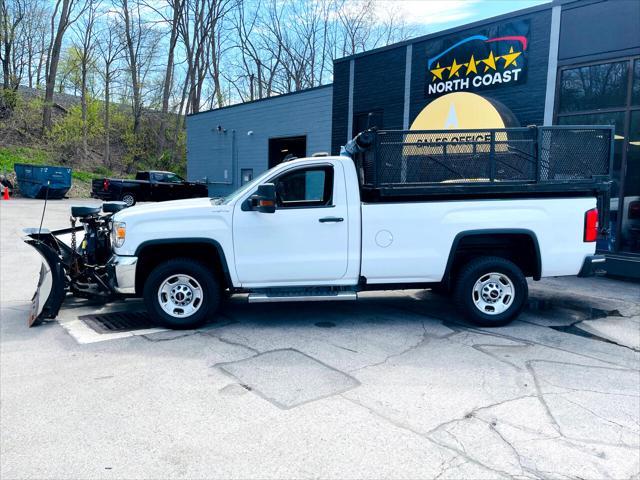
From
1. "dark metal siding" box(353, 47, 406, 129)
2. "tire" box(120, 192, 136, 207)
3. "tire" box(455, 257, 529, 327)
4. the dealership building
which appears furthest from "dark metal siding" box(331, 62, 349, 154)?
"tire" box(120, 192, 136, 207)

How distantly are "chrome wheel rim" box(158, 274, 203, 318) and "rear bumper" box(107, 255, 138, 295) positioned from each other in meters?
0.38

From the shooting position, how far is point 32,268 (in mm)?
9141

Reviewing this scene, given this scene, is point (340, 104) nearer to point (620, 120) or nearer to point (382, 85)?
point (382, 85)

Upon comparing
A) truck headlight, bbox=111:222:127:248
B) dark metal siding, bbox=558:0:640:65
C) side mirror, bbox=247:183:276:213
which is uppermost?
dark metal siding, bbox=558:0:640:65

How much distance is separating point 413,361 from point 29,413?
10.8ft

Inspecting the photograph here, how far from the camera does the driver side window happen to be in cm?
579

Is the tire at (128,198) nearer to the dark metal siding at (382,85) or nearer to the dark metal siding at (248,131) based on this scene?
the dark metal siding at (248,131)

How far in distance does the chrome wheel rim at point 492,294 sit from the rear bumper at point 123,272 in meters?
4.03

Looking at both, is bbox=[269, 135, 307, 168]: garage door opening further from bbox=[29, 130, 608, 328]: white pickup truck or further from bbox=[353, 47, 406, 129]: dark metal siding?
bbox=[29, 130, 608, 328]: white pickup truck

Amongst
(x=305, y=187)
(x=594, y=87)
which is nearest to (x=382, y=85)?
(x=594, y=87)

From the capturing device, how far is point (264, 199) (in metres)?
5.35

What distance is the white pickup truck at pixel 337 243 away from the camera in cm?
554

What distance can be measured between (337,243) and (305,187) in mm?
884

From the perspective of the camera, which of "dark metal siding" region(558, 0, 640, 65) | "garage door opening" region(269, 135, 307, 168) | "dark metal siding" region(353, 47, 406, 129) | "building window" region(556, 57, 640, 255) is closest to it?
"dark metal siding" region(558, 0, 640, 65)
